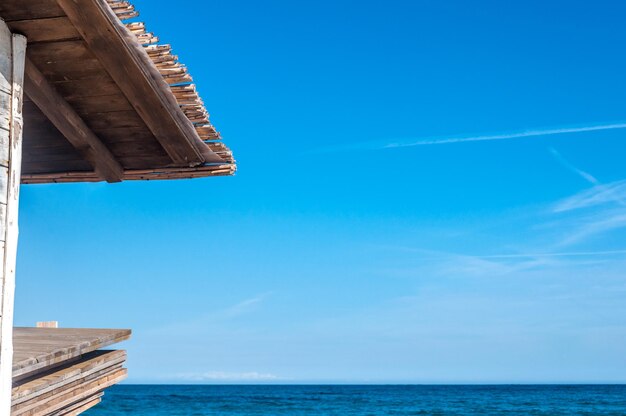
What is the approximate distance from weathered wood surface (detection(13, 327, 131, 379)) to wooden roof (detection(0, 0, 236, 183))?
137 centimetres

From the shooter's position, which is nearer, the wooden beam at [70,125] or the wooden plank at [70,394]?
the wooden plank at [70,394]

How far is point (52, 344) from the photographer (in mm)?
4648

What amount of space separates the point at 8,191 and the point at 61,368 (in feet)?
4.40

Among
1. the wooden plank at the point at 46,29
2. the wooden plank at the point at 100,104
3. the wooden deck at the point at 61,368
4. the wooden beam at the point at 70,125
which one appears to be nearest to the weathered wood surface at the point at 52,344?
the wooden deck at the point at 61,368

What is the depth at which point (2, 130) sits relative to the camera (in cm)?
406

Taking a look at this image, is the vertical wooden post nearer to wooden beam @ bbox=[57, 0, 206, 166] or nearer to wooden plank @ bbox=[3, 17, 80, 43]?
wooden plank @ bbox=[3, 17, 80, 43]

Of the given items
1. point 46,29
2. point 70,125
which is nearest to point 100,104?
point 70,125

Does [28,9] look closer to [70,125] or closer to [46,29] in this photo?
[46,29]

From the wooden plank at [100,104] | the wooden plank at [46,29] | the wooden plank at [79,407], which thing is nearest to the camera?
the wooden plank at [46,29]

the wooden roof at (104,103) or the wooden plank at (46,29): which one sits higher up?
the wooden plank at (46,29)

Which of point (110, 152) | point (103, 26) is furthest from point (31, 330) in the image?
point (103, 26)

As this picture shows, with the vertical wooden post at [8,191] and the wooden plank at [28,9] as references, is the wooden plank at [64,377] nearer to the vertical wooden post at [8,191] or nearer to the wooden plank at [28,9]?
Answer: the vertical wooden post at [8,191]

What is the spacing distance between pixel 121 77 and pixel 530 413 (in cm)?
4553

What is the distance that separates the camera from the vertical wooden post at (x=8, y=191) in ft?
13.0
